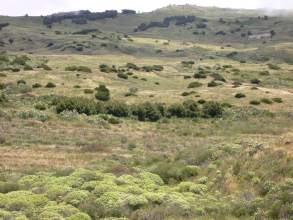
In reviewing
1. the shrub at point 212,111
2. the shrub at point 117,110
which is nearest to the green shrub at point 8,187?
the shrub at point 117,110

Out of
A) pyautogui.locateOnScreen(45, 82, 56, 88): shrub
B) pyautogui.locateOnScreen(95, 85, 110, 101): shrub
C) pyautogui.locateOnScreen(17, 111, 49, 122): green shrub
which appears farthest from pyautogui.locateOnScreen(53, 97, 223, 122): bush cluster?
pyautogui.locateOnScreen(45, 82, 56, 88): shrub

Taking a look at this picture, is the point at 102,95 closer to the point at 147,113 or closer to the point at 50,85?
the point at 50,85

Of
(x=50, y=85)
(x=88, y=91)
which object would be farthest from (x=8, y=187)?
(x=50, y=85)

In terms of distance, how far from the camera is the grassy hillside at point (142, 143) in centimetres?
1736

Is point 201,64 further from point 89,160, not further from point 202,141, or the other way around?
point 89,160

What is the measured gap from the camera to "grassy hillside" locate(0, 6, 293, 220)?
17.4 meters

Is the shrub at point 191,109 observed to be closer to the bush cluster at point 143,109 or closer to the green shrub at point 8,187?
the bush cluster at point 143,109

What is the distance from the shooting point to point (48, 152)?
29.8 meters

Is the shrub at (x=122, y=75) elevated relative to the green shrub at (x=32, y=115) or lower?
lower

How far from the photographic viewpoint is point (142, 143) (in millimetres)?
35000

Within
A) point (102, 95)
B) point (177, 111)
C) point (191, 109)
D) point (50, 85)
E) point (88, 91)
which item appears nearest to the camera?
point (177, 111)

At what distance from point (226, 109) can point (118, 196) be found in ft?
113

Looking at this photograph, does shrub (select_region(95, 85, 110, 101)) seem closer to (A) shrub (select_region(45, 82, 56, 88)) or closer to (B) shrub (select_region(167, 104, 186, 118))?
(A) shrub (select_region(45, 82, 56, 88))

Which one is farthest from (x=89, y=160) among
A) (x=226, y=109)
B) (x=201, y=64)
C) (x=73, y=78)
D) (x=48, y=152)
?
(x=201, y=64)
